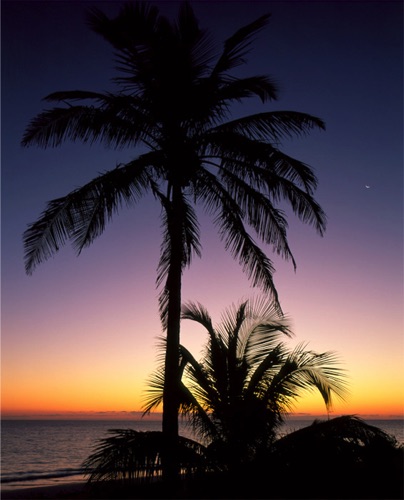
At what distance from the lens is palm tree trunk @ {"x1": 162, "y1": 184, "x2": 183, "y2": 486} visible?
7.73 meters

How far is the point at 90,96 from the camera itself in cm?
979

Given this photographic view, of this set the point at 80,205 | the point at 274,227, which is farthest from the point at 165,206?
the point at 274,227

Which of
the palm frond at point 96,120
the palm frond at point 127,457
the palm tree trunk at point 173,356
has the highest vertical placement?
the palm frond at point 96,120

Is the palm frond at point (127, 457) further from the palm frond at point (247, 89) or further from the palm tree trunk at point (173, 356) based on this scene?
the palm frond at point (247, 89)

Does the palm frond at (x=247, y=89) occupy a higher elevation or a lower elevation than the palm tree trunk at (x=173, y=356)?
higher

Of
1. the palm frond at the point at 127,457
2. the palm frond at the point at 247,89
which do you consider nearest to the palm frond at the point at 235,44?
the palm frond at the point at 247,89

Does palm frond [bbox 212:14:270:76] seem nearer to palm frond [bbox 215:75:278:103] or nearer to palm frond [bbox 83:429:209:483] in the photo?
palm frond [bbox 215:75:278:103]

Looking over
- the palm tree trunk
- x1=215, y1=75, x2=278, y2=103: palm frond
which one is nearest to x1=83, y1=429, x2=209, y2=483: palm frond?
the palm tree trunk

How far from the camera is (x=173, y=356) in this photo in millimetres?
8797

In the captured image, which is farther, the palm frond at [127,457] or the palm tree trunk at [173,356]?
the palm tree trunk at [173,356]

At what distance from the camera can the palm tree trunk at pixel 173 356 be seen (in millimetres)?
7734

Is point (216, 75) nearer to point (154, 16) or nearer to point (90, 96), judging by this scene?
point (154, 16)

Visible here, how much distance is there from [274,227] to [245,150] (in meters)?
1.72

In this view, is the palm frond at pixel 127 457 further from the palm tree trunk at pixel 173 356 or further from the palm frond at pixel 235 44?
the palm frond at pixel 235 44
